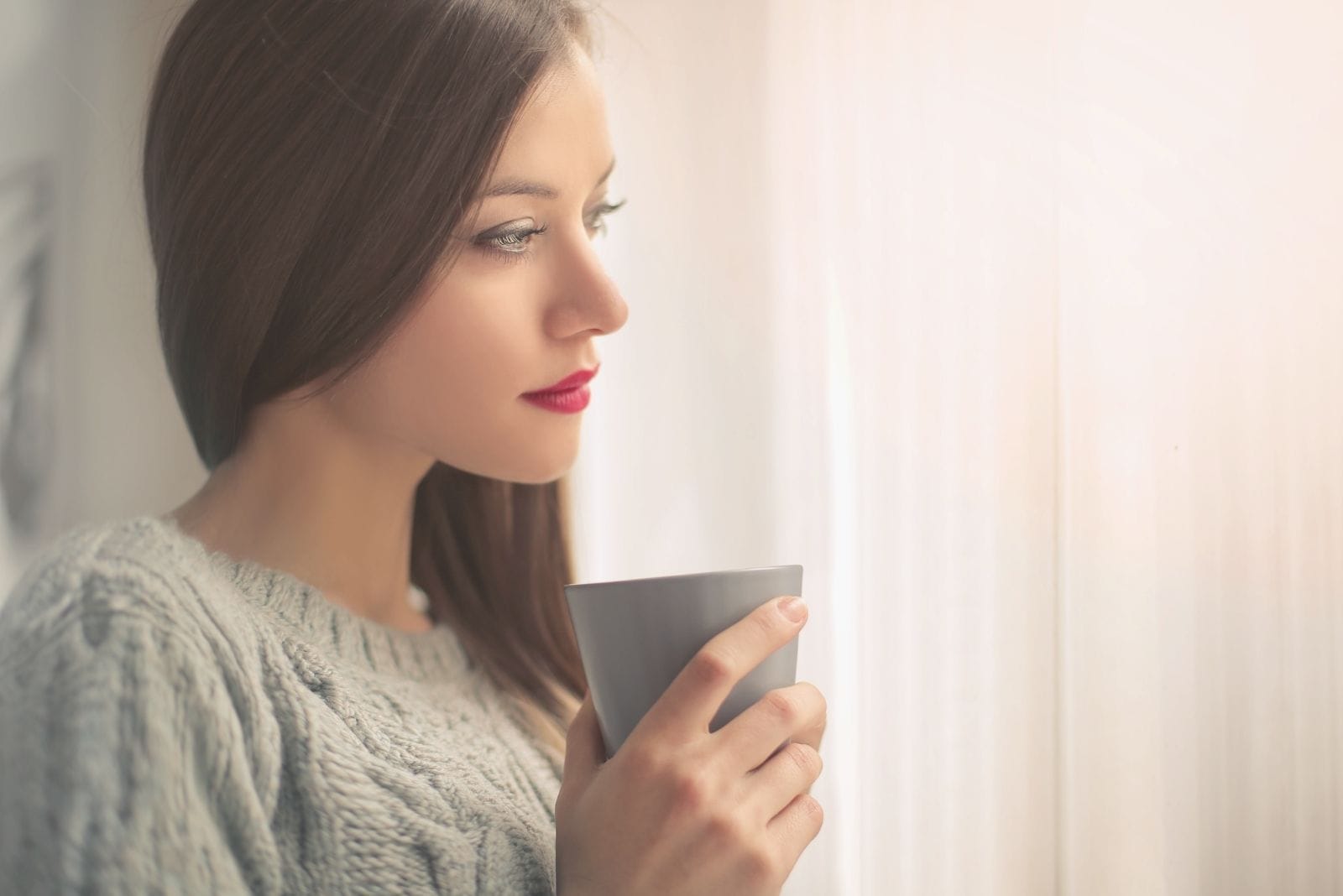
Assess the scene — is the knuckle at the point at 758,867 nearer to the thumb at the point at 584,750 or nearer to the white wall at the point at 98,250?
the thumb at the point at 584,750

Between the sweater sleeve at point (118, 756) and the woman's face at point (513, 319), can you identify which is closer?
the sweater sleeve at point (118, 756)

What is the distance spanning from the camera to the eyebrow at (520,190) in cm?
61

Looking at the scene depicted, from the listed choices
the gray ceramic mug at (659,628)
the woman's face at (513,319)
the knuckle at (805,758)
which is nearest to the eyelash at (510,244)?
the woman's face at (513,319)

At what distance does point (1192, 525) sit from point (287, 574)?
1.83 ft

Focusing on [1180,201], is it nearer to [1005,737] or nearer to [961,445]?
[961,445]

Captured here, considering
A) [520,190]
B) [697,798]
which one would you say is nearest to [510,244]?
[520,190]

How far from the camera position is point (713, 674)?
513 millimetres

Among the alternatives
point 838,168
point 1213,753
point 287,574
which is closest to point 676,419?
point 838,168

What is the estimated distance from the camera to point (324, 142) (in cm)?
61

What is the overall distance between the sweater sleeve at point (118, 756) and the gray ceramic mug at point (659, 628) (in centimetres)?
18

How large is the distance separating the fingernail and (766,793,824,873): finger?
10 centimetres

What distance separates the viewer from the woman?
48 cm

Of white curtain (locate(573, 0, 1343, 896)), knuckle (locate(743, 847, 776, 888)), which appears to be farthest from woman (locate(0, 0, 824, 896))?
white curtain (locate(573, 0, 1343, 896))

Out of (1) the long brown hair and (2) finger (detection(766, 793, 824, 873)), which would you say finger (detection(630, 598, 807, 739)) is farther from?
(1) the long brown hair
